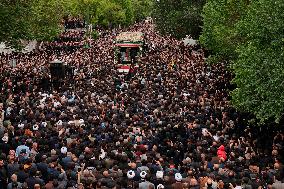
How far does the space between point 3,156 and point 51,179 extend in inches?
85.6

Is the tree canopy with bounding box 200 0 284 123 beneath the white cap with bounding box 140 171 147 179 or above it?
above

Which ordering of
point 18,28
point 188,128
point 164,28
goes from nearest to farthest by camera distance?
point 188,128 < point 18,28 < point 164,28

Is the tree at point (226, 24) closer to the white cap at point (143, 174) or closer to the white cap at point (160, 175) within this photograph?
the white cap at point (160, 175)

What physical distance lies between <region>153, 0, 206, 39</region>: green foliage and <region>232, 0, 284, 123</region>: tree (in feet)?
95.5

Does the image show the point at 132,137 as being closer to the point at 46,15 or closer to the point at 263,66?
the point at 263,66

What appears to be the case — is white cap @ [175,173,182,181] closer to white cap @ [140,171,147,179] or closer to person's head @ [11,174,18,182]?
white cap @ [140,171,147,179]

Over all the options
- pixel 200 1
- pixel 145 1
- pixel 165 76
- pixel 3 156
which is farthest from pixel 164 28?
pixel 145 1

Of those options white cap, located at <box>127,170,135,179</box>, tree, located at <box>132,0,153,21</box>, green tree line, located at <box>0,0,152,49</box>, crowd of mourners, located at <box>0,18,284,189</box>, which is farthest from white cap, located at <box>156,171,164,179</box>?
tree, located at <box>132,0,153,21</box>

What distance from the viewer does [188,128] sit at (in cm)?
1925

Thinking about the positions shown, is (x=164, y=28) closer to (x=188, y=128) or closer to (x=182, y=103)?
(x=182, y=103)

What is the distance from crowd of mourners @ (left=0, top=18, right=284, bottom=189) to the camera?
42.6 feet

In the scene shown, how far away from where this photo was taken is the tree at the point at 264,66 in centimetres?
1767

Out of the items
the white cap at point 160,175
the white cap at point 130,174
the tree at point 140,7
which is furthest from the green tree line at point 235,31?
the tree at point 140,7

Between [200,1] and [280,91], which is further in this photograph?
[200,1]
